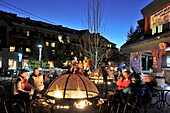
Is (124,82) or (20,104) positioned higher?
(124,82)

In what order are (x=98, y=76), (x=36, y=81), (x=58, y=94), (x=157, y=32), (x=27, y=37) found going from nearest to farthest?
(x=58, y=94), (x=36, y=81), (x=98, y=76), (x=157, y=32), (x=27, y=37)

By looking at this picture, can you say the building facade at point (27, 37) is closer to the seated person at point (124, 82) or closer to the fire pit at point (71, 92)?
the seated person at point (124, 82)

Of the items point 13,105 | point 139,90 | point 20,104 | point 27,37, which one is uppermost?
point 27,37

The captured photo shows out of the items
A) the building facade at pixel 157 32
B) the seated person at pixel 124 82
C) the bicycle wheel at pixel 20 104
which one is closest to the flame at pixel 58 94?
the bicycle wheel at pixel 20 104

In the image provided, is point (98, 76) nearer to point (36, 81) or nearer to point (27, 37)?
point (36, 81)

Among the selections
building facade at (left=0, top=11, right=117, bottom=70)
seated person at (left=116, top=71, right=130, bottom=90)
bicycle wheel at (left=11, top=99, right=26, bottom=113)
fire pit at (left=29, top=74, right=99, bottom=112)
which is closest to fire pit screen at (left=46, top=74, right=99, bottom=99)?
fire pit at (left=29, top=74, right=99, bottom=112)

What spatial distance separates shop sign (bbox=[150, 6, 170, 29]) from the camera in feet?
31.9

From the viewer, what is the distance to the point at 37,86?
5742 mm

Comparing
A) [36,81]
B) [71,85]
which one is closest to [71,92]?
[71,85]

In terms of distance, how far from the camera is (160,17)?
Result: 34.6ft

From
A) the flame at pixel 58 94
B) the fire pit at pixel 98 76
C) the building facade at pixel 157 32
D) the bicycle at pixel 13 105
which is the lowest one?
the bicycle at pixel 13 105

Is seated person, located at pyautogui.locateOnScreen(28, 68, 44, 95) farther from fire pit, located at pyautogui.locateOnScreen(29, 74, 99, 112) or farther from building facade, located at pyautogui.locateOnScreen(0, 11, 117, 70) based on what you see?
building facade, located at pyautogui.locateOnScreen(0, 11, 117, 70)

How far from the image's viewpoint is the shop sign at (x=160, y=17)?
9.71 meters

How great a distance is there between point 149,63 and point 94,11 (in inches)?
695
